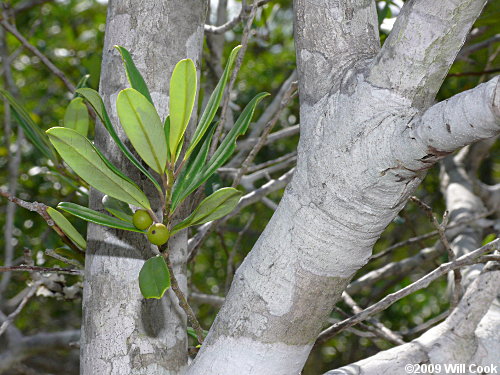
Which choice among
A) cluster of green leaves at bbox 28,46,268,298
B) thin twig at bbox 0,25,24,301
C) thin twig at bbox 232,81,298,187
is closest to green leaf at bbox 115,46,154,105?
cluster of green leaves at bbox 28,46,268,298

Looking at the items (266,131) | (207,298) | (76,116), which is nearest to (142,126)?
(266,131)

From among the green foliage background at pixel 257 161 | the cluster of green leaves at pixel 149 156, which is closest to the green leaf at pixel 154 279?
the cluster of green leaves at pixel 149 156

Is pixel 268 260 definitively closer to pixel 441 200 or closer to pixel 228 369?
pixel 228 369

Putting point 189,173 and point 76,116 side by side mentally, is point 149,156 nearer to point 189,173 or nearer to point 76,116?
point 189,173

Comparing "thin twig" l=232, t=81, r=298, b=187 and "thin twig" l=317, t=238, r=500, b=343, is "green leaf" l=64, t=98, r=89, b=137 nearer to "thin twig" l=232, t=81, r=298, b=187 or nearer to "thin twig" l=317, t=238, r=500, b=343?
"thin twig" l=232, t=81, r=298, b=187

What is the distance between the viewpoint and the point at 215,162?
0.67 meters

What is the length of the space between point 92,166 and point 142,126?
0.27 ft

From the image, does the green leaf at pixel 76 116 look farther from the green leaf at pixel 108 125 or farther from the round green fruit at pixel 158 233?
the round green fruit at pixel 158 233

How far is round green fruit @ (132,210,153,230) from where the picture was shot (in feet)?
2.11

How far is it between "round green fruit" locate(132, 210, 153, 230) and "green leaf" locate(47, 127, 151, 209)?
0.06 ft

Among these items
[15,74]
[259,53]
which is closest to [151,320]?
[259,53]

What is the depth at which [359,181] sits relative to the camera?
0.56 meters

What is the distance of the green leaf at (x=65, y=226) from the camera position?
75 cm

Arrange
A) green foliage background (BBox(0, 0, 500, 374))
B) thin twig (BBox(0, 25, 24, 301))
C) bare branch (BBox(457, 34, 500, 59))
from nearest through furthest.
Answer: thin twig (BBox(0, 25, 24, 301)) → bare branch (BBox(457, 34, 500, 59)) → green foliage background (BBox(0, 0, 500, 374))
